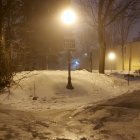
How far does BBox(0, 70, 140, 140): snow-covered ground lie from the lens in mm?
10328

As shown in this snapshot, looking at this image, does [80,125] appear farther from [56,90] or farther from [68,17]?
[68,17]

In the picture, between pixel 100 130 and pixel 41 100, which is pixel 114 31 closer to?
pixel 41 100

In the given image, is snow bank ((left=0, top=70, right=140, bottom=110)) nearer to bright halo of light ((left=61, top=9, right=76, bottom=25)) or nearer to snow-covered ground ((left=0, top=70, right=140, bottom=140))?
snow-covered ground ((left=0, top=70, right=140, bottom=140))

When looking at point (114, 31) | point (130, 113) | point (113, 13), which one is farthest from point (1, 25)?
point (114, 31)

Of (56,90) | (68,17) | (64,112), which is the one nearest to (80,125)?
(64,112)

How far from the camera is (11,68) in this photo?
11.5 meters

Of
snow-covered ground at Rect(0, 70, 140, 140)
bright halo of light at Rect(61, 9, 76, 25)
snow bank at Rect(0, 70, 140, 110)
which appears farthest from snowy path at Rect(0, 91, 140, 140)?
bright halo of light at Rect(61, 9, 76, 25)

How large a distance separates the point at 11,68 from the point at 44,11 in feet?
113

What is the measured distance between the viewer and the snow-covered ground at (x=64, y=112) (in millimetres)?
10328

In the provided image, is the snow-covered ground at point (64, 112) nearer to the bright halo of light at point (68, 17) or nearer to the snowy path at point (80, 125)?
the snowy path at point (80, 125)

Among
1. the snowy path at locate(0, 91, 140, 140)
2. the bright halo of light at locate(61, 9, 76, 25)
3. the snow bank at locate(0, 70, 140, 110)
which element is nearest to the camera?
the snowy path at locate(0, 91, 140, 140)

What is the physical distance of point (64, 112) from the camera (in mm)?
14750

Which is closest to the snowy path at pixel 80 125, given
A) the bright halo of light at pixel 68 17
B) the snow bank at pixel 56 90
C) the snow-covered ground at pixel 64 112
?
the snow-covered ground at pixel 64 112

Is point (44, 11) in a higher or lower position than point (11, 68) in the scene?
higher
